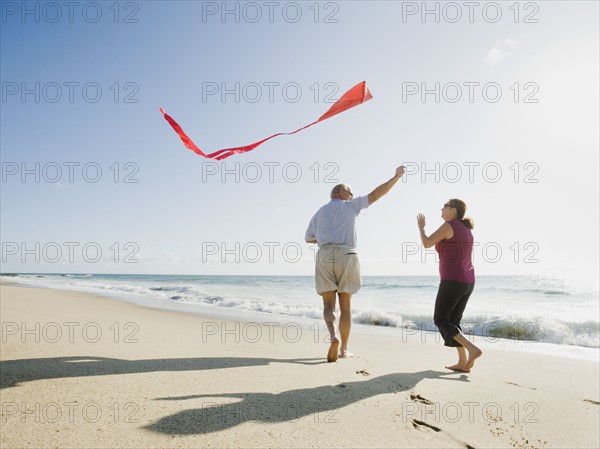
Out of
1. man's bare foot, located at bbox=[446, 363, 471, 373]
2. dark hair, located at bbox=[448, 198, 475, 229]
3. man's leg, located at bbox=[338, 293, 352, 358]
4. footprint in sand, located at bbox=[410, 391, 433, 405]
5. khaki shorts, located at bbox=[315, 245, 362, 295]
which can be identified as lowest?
man's bare foot, located at bbox=[446, 363, 471, 373]

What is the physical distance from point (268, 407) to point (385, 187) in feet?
8.61

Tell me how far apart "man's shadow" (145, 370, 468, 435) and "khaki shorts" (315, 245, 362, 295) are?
1.23 m

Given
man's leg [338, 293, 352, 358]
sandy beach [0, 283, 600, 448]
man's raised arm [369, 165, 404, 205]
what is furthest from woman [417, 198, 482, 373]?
man's leg [338, 293, 352, 358]

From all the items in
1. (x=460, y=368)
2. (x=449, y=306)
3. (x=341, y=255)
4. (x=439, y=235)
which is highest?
(x=439, y=235)

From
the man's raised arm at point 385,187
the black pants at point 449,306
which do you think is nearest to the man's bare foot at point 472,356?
the black pants at point 449,306

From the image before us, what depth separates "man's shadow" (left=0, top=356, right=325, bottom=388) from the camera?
302cm

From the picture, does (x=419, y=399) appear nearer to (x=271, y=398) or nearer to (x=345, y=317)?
(x=271, y=398)

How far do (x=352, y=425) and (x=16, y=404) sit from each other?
6.49 feet

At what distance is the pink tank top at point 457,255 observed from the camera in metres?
4.11

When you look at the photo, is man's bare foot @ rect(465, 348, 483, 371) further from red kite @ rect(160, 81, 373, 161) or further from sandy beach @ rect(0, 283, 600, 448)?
red kite @ rect(160, 81, 373, 161)

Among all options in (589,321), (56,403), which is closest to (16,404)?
(56,403)

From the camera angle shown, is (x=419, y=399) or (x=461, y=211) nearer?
(x=419, y=399)

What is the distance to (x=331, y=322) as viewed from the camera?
171 inches

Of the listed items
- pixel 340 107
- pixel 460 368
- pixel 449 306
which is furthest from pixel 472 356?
pixel 340 107
